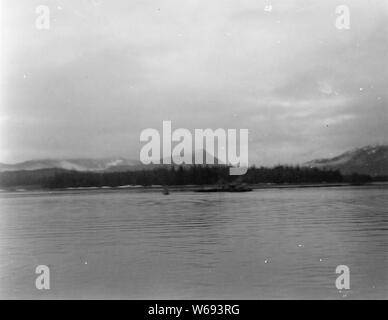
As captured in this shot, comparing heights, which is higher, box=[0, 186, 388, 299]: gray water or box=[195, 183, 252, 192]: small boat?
box=[195, 183, 252, 192]: small boat

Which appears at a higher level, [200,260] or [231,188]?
[231,188]

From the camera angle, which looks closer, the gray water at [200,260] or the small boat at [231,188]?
the gray water at [200,260]

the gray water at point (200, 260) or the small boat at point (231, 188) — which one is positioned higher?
the small boat at point (231, 188)

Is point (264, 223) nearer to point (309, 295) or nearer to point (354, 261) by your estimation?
point (354, 261)

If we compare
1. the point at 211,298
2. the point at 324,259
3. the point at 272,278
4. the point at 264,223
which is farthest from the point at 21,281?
the point at 264,223

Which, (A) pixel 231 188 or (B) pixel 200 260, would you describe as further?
(A) pixel 231 188

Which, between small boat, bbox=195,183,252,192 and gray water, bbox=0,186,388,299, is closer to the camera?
gray water, bbox=0,186,388,299

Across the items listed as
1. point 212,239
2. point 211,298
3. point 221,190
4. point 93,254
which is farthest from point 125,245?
point 221,190

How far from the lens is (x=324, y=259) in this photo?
15711mm
